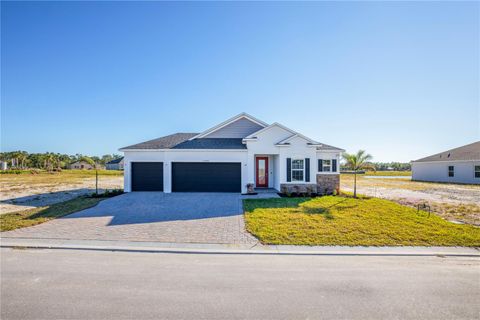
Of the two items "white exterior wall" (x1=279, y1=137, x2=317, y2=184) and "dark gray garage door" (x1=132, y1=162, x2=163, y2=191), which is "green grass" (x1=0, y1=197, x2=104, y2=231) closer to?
"dark gray garage door" (x1=132, y1=162, x2=163, y2=191)

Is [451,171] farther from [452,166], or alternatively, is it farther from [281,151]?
[281,151]

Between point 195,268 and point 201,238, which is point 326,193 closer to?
point 201,238

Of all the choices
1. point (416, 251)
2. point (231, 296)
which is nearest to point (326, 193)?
point (416, 251)

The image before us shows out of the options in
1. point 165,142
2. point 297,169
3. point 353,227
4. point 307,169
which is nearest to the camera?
point 353,227

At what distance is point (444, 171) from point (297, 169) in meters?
24.1

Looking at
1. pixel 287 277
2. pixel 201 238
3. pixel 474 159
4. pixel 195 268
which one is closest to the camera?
pixel 287 277

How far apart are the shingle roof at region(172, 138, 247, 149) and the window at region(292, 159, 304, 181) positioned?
152 inches

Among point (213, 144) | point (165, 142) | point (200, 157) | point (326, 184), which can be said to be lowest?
A: point (326, 184)

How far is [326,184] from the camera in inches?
655

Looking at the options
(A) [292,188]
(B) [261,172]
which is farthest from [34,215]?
(A) [292,188]

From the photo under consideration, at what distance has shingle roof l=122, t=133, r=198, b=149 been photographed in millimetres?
16783

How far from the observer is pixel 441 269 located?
200 inches

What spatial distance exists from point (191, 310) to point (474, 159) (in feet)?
109

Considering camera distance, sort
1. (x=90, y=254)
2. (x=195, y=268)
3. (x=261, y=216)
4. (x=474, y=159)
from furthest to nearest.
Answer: (x=474, y=159), (x=261, y=216), (x=90, y=254), (x=195, y=268)
